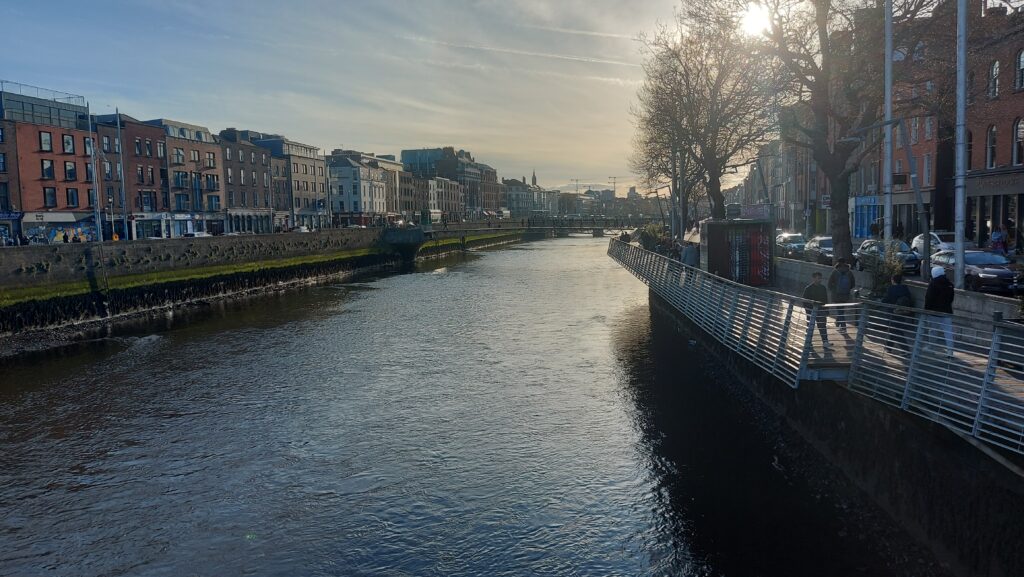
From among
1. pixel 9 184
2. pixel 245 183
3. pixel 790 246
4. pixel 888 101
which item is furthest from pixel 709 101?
pixel 245 183

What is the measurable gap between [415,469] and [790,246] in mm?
33470

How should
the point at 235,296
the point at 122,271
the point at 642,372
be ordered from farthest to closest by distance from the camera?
the point at 235,296 < the point at 122,271 < the point at 642,372

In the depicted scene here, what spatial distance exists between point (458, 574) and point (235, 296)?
122 ft

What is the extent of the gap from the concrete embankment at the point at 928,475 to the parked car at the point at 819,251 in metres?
21.2

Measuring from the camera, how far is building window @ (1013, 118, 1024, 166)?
3538 cm

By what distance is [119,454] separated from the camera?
589 inches

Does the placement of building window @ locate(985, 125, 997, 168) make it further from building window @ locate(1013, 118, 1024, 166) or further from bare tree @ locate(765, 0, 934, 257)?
bare tree @ locate(765, 0, 934, 257)

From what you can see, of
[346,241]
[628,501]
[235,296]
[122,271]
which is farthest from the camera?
[346,241]

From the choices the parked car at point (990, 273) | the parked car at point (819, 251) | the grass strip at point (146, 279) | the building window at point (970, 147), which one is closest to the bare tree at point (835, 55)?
the parked car at point (990, 273)

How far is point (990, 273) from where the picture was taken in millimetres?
22641

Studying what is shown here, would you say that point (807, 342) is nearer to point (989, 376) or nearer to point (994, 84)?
point (989, 376)

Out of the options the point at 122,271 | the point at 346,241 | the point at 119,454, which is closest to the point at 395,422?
the point at 119,454

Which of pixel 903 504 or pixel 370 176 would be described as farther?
pixel 370 176

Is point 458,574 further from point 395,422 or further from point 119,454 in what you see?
point 119,454
